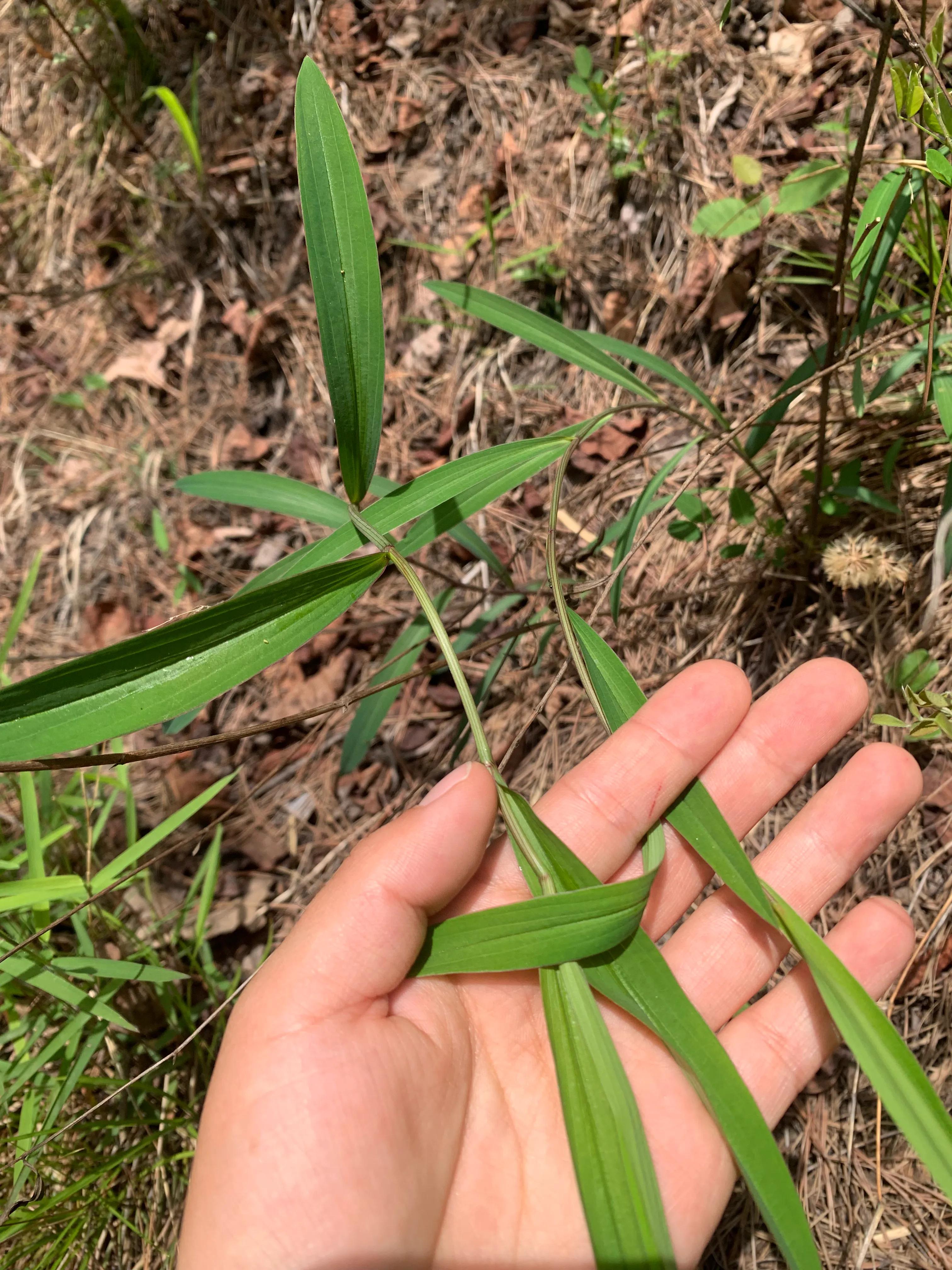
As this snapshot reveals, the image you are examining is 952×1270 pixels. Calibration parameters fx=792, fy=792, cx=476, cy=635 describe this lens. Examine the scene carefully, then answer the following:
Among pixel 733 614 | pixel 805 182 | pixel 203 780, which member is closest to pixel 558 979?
pixel 733 614

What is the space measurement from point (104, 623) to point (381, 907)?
4.94ft

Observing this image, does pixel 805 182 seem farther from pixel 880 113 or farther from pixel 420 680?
pixel 420 680

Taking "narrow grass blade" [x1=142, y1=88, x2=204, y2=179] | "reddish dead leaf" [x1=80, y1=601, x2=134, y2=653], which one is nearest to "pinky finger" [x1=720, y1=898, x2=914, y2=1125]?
"reddish dead leaf" [x1=80, y1=601, x2=134, y2=653]

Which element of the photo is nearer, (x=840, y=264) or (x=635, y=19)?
(x=840, y=264)

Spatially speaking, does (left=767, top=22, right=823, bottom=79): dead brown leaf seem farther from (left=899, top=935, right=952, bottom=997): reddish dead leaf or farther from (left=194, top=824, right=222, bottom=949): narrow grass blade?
(left=194, top=824, right=222, bottom=949): narrow grass blade

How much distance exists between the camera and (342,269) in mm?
875

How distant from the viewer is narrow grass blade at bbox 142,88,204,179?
1.95m

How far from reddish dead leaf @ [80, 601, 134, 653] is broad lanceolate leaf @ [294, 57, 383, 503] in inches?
54.0

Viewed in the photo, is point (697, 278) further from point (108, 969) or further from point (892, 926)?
point (108, 969)

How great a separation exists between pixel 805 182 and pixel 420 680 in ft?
3.80

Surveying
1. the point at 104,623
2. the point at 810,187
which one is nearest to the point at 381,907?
the point at 810,187

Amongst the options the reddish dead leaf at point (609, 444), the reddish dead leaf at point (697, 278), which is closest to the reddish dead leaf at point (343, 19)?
the reddish dead leaf at point (697, 278)

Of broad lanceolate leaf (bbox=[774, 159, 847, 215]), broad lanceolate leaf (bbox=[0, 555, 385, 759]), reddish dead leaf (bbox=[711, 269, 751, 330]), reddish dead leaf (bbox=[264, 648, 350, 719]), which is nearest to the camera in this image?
broad lanceolate leaf (bbox=[0, 555, 385, 759])

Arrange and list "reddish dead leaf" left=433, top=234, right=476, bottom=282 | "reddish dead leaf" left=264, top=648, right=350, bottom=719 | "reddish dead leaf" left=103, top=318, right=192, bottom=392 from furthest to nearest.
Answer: "reddish dead leaf" left=103, top=318, right=192, bottom=392 < "reddish dead leaf" left=433, top=234, right=476, bottom=282 < "reddish dead leaf" left=264, top=648, right=350, bottom=719
